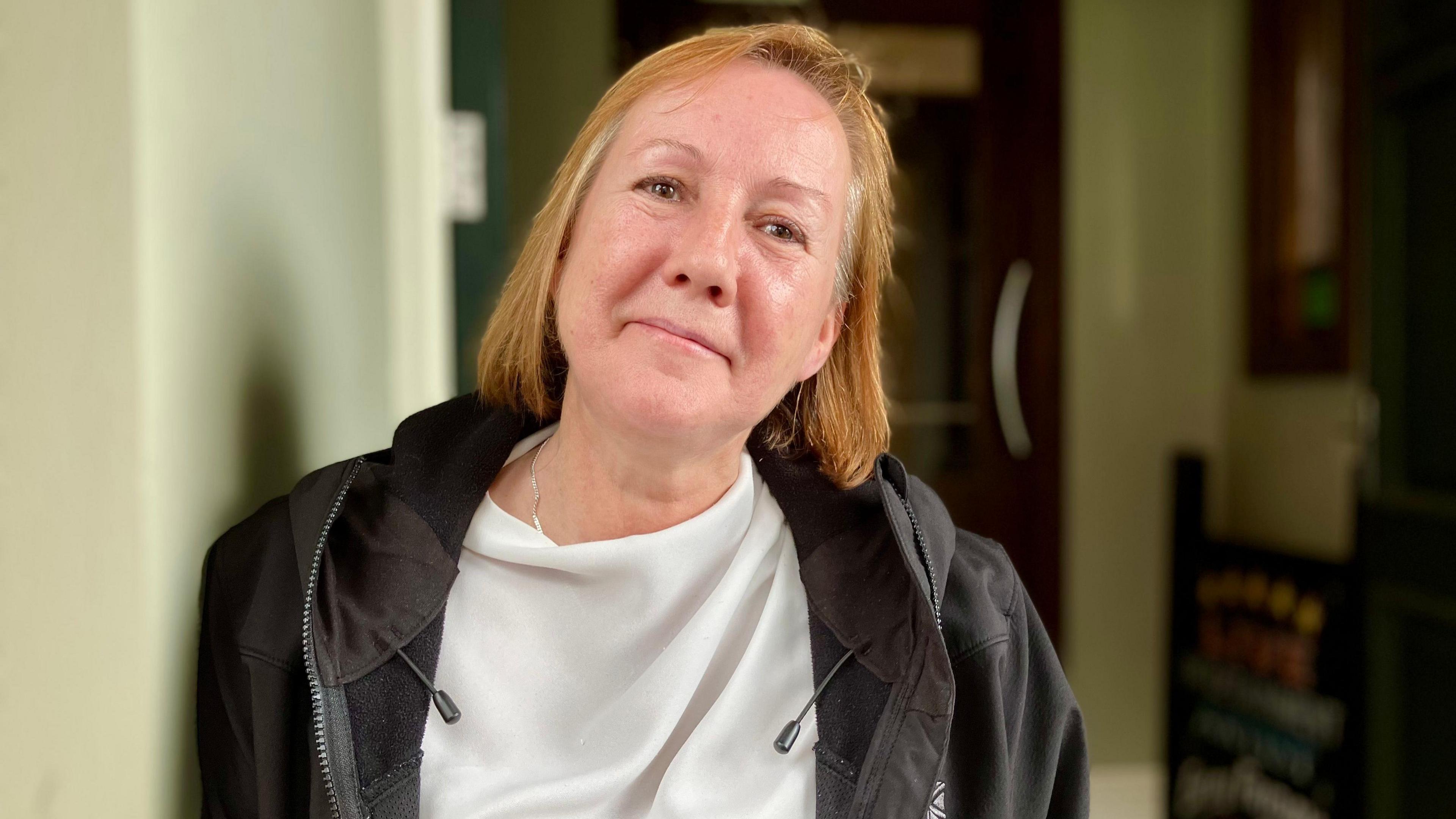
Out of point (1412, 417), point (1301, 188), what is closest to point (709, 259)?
point (1412, 417)

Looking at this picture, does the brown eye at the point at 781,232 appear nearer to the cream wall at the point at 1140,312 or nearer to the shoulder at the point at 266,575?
the shoulder at the point at 266,575

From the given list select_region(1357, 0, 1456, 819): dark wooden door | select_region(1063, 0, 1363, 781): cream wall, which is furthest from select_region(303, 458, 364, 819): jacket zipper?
select_region(1063, 0, 1363, 781): cream wall

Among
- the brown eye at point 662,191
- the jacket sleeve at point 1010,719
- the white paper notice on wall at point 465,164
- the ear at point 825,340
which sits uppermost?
the white paper notice on wall at point 465,164

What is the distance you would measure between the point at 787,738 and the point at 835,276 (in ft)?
1.44

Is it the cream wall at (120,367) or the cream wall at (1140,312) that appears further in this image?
the cream wall at (1140,312)

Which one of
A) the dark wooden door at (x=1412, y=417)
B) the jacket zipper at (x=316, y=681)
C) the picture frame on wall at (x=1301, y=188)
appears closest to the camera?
the jacket zipper at (x=316, y=681)

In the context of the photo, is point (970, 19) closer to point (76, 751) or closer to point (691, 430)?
point (691, 430)

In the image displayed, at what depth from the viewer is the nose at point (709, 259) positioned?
0.90 m

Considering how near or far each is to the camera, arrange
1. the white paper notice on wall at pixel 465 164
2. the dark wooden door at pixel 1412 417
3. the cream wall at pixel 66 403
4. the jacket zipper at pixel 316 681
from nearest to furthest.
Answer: the cream wall at pixel 66 403 < the jacket zipper at pixel 316 681 < the white paper notice on wall at pixel 465 164 < the dark wooden door at pixel 1412 417

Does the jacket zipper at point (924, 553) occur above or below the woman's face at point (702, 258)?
below

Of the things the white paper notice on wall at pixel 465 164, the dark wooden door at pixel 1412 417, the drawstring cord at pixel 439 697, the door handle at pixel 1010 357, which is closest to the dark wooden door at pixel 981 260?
the door handle at pixel 1010 357

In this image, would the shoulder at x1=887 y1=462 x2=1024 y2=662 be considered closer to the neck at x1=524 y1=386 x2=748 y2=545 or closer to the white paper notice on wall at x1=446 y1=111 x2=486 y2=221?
the neck at x1=524 y1=386 x2=748 y2=545

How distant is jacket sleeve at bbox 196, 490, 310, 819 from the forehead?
0.46 metres

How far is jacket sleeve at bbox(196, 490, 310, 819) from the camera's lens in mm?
813
